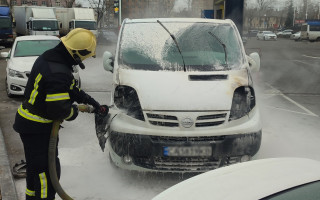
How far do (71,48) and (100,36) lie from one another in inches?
1406

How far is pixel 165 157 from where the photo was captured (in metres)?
3.91

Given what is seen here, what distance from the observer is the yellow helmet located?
10.4 ft

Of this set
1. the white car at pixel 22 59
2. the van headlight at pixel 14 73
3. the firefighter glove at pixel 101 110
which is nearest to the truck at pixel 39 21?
the white car at pixel 22 59

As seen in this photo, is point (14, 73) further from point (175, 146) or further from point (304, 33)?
point (304, 33)

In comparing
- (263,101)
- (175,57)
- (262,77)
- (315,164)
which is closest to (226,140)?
(175,57)

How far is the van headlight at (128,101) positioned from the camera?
13.3 ft

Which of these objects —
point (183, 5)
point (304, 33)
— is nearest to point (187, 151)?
point (183, 5)

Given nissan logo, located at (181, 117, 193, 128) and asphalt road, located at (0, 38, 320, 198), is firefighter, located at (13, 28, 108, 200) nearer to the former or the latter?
nissan logo, located at (181, 117, 193, 128)

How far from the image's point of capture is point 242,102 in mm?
4211

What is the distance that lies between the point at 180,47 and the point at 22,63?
5439 mm

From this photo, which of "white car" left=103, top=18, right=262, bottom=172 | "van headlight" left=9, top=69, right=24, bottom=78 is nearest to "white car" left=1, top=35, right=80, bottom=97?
"van headlight" left=9, top=69, right=24, bottom=78

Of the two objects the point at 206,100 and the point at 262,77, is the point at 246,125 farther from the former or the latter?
the point at 262,77

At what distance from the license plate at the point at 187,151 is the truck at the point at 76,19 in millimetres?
29341

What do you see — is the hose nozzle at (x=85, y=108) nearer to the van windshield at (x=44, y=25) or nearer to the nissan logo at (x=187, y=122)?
the nissan logo at (x=187, y=122)
